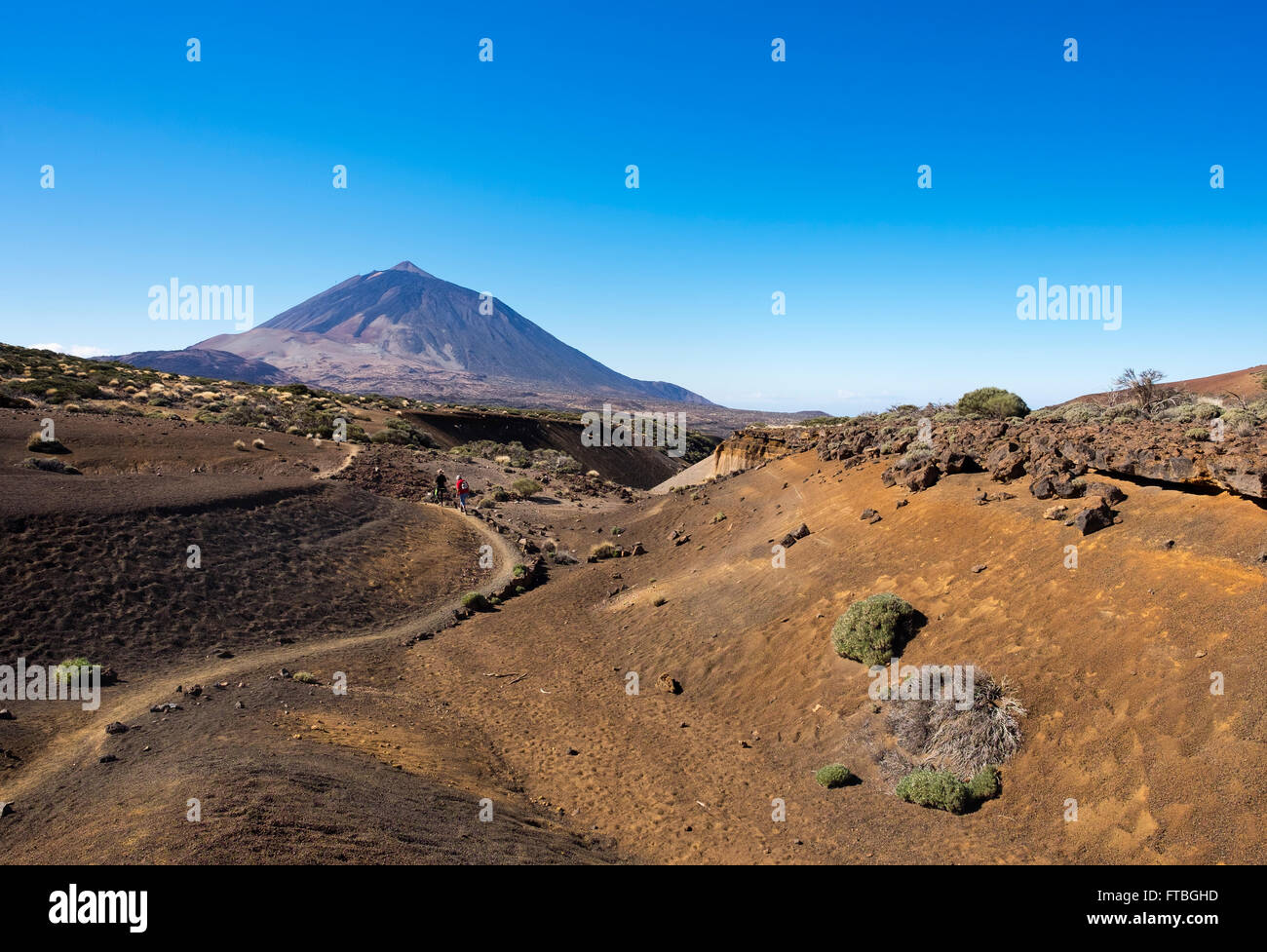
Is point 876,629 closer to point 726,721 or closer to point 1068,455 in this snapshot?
point 726,721

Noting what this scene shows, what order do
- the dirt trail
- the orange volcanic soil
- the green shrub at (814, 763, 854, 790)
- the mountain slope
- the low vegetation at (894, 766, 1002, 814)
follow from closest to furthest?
the orange volcanic soil → the low vegetation at (894, 766, 1002, 814) → the dirt trail → the green shrub at (814, 763, 854, 790) → the mountain slope

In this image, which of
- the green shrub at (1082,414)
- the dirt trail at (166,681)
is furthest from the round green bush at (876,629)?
the green shrub at (1082,414)

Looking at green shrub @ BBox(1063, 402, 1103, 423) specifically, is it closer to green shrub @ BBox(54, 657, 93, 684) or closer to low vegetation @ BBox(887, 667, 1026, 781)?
low vegetation @ BBox(887, 667, 1026, 781)

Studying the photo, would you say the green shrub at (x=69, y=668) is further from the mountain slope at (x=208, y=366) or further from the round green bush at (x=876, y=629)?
the mountain slope at (x=208, y=366)

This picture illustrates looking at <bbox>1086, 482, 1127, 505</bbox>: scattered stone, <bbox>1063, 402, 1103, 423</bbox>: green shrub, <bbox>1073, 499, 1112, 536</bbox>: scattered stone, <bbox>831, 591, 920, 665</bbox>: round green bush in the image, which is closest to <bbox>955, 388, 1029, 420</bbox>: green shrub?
<bbox>1063, 402, 1103, 423</bbox>: green shrub
